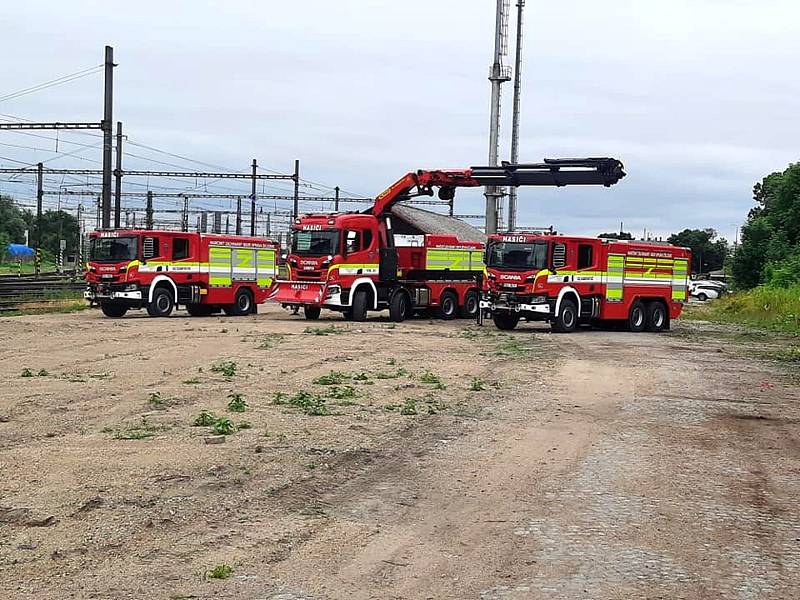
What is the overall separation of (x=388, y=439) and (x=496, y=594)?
17.0 feet

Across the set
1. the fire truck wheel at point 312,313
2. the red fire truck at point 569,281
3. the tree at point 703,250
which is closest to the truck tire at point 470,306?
the red fire truck at point 569,281

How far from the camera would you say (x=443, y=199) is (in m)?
34.9

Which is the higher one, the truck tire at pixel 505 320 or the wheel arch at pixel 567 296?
the wheel arch at pixel 567 296

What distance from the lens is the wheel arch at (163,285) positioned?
32.0 metres

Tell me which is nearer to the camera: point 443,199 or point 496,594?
point 496,594

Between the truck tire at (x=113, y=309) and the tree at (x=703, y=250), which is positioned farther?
the tree at (x=703, y=250)

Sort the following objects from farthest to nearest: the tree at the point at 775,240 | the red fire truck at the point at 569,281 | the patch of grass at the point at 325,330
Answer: the tree at the point at 775,240, the red fire truck at the point at 569,281, the patch of grass at the point at 325,330

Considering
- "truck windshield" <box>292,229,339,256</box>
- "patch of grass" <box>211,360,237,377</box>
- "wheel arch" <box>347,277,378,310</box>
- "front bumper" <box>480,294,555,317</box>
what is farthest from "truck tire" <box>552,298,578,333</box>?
"patch of grass" <box>211,360,237,377</box>

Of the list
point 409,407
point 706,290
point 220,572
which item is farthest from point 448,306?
point 706,290

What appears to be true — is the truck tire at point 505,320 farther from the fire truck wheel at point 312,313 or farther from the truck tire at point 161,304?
the truck tire at point 161,304

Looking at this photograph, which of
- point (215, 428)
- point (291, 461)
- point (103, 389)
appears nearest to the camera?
point (291, 461)

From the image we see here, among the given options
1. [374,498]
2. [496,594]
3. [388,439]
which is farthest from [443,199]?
[496,594]

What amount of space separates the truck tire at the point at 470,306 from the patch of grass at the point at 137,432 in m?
25.0

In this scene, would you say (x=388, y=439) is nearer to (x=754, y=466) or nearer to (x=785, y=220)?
(x=754, y=466)
